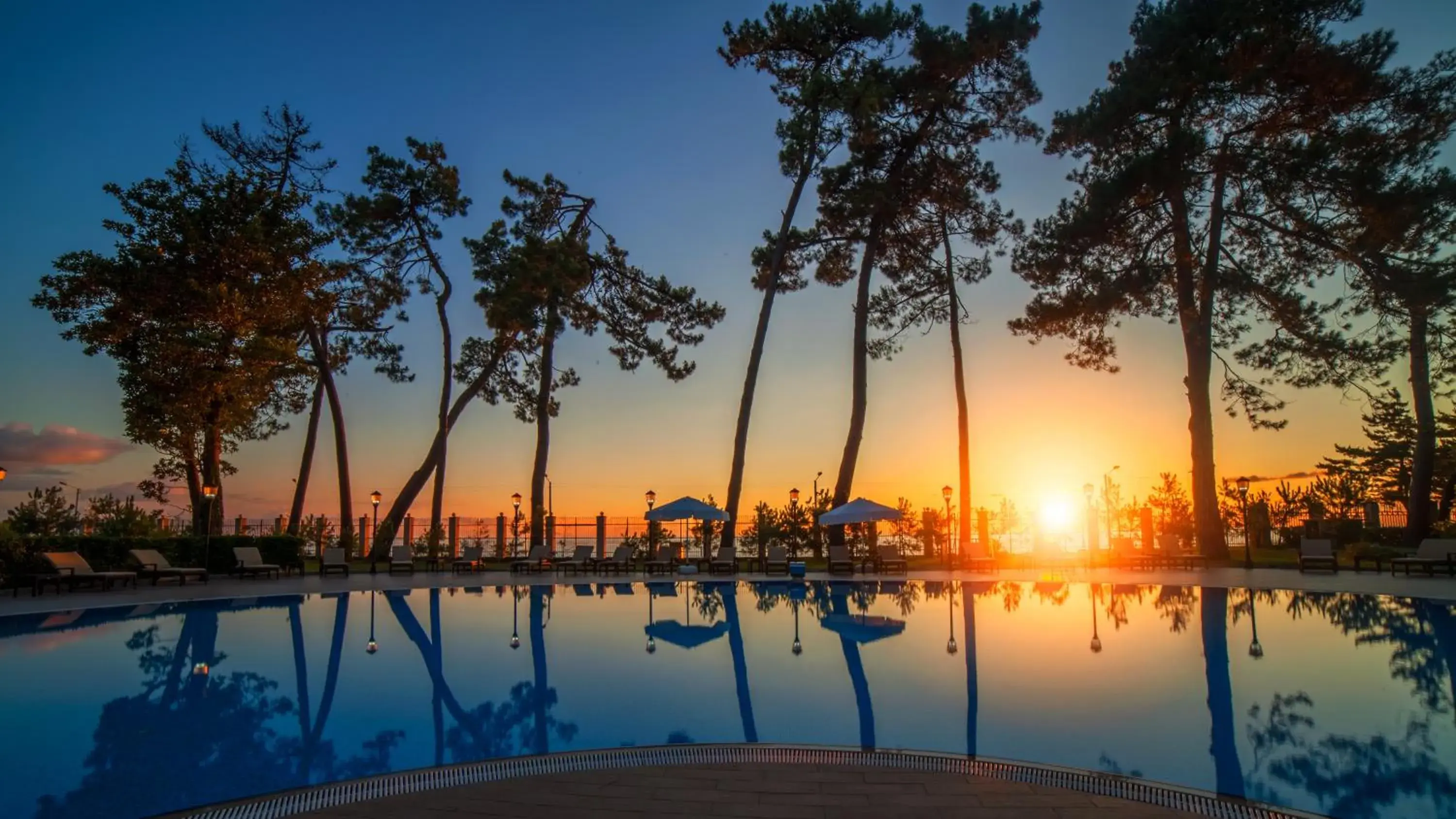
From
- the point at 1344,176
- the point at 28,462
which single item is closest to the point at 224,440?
→ the point at 28,462

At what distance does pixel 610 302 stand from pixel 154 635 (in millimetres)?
16381

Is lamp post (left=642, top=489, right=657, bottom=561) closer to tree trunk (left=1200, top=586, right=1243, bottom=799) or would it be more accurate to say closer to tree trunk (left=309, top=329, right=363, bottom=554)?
tree trunk (left=309, top=329, right=363, bottom=554)

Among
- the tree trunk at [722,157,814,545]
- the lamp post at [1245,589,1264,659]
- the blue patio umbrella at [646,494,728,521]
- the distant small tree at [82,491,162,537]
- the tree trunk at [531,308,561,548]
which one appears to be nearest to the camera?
the lamp post at [1245,589,1264,659]

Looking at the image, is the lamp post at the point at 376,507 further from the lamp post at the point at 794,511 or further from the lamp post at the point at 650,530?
the lamp post at the point at 794,511

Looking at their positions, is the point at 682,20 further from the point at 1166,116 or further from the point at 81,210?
the point at 81,210

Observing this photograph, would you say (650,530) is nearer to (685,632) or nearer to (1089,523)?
(685,632)

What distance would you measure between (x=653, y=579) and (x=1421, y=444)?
19510mm

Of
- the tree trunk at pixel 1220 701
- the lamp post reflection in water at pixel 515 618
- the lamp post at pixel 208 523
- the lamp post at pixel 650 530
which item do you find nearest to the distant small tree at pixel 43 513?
the lamp post at pixel 208 523

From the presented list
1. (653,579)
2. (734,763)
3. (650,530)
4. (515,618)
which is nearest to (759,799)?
(734,763)

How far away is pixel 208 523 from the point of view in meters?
20.4

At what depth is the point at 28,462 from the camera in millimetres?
20469

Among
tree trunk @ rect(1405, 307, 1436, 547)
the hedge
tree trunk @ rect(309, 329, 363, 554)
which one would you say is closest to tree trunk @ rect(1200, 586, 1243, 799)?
tree trunk @ rect(1405, 307, 1436, 547)

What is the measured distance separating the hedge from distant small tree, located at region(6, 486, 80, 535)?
301cm

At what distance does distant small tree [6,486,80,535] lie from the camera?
19.0m
